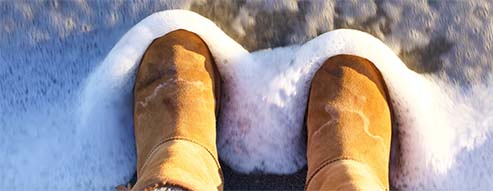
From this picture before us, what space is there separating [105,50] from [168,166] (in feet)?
0.86

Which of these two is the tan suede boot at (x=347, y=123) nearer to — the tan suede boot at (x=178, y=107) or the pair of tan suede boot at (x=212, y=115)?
the pair of tan suede boot at (x=212, y=115)

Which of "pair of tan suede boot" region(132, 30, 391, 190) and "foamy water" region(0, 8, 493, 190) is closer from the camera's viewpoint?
"pair of tan suede boot" region(132, 30, 391, 190)

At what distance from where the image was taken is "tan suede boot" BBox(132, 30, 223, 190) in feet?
2.63

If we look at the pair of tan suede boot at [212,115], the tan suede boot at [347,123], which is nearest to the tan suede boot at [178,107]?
the pair of tan suede boot at [212,115]

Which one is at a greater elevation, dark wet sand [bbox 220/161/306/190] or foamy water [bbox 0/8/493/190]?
foamy water [bbox 0/8/493/190]

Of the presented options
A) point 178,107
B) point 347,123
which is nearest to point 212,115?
point 178,107

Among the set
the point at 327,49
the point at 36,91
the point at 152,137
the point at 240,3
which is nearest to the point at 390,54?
the point at 327,49

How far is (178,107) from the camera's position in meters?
0.85

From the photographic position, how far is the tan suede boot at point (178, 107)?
801 mm

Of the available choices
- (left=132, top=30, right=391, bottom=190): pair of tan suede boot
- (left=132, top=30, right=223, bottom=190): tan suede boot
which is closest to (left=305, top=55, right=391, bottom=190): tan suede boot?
(left=132, top=30, right=391, bottom=190): pair of tan suede boot

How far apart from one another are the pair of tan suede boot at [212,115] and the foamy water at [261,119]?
0.02m

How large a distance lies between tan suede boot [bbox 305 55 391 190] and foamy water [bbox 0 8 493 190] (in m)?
0.03

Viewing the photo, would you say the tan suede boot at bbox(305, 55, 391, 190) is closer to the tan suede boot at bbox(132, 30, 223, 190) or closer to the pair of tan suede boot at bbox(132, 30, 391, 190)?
the pair of tan suede boot at bbox(132, 30, 391, 190)

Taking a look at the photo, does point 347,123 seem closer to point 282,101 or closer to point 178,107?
point 282,101
